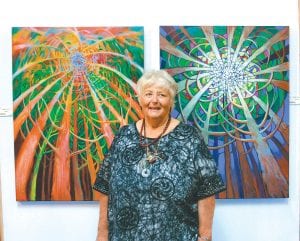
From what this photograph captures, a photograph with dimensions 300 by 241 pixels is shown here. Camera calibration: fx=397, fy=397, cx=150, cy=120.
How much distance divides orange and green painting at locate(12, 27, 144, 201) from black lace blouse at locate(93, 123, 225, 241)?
15.4 inches

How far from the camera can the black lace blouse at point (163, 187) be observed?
5.02ft

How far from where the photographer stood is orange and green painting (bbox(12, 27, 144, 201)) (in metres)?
1.94

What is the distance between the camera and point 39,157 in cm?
198

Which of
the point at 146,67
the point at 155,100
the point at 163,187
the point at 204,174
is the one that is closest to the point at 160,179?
the point at 163,187

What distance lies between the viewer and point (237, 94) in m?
1.96

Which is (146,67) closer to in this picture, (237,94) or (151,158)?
(237,94)

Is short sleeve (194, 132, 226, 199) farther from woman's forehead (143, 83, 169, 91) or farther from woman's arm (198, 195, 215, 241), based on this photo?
woman's forehead (143, 83, 169, 91)

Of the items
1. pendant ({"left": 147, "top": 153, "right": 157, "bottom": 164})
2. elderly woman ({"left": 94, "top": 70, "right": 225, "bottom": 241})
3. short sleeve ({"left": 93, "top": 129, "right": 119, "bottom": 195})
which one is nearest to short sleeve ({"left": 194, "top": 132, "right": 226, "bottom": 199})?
elderly woman ({"left": 94, "top": 70, "right": 225, "bottom": 241})

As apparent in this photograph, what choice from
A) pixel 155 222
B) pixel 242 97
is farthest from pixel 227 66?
pixel 155 222

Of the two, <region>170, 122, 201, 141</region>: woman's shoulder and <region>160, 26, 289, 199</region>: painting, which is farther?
<region>160, 26, 289, 199</region>: painting

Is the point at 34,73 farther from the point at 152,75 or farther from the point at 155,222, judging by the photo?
the point at 155,222

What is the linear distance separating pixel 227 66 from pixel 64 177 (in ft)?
3.20

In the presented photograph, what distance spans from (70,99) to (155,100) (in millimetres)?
580
